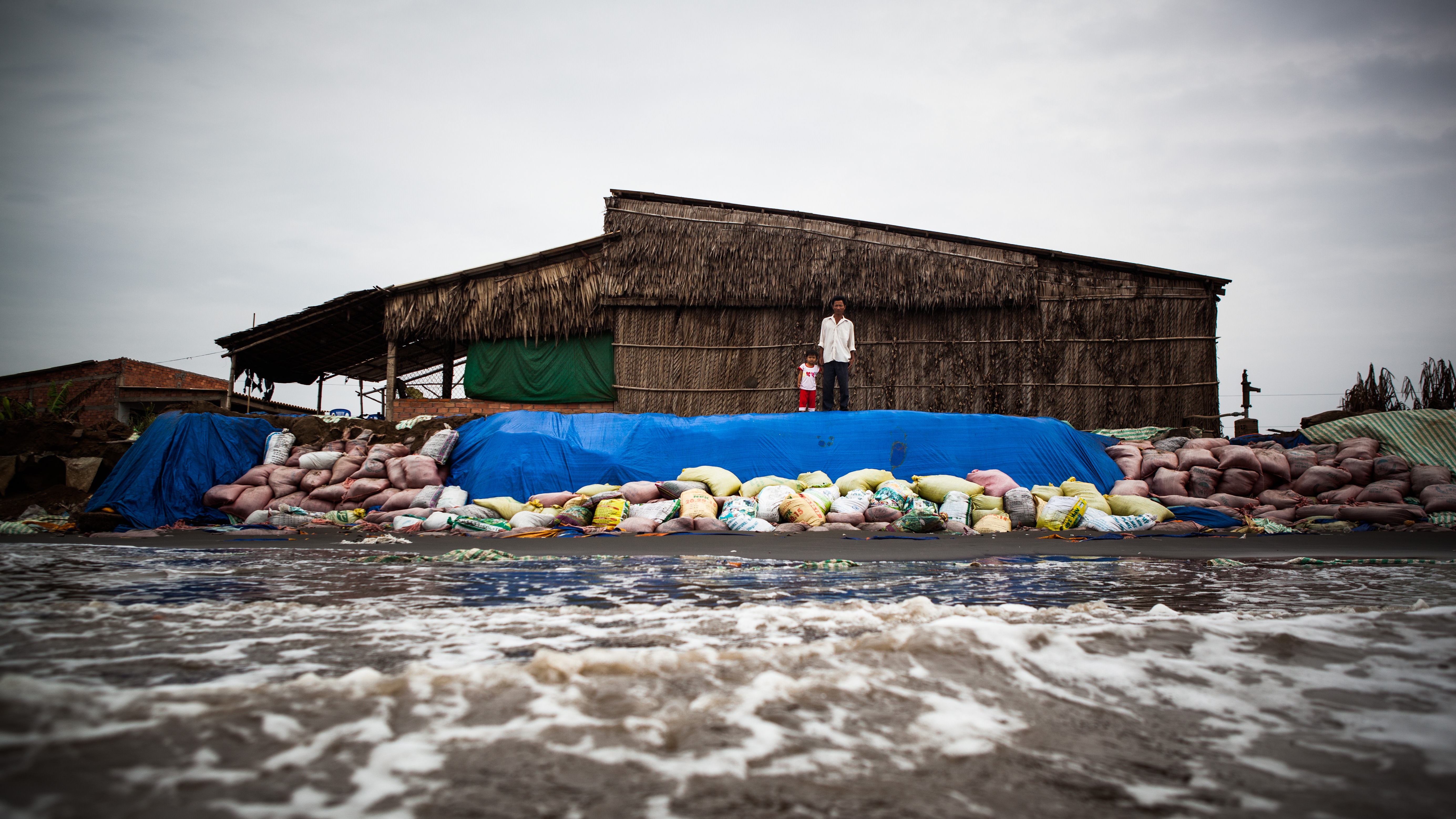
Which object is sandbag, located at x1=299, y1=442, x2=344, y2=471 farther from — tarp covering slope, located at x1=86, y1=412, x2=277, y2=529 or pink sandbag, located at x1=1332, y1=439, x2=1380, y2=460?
pink sandbag, located at x1=1332, y1=439, x2=1380, y2=460

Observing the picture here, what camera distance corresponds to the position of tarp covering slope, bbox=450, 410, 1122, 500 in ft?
22.1

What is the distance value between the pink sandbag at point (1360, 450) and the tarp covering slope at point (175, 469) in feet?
35.8

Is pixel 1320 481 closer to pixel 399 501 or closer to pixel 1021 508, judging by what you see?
pixel 1021 508

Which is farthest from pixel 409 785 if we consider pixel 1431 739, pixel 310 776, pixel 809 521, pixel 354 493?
pixel 354 493

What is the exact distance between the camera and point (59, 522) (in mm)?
6281

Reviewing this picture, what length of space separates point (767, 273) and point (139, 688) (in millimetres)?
9688

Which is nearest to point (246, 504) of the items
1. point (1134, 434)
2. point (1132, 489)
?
point (1132, 489)

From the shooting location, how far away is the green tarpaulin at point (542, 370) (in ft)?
35.1

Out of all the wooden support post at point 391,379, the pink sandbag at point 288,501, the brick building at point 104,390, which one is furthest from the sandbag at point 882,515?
the brick building at point 104,390

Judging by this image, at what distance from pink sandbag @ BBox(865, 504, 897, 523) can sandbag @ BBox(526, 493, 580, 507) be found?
2.61 m

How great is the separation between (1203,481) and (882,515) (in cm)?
318

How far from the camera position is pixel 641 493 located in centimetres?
592

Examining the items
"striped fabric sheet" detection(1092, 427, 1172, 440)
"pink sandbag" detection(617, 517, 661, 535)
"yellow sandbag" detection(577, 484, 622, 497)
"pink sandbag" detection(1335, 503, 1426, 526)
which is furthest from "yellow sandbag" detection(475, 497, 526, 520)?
"pink sandbag" detection(1335, 503, 1426, 526)

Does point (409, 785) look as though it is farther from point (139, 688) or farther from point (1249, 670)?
point (1249, 670)
